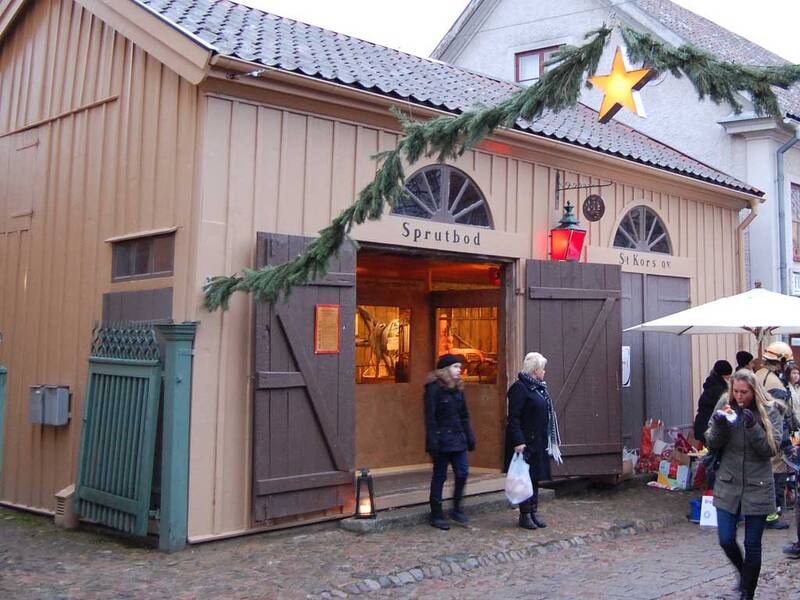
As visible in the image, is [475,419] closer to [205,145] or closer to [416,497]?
[416,497]

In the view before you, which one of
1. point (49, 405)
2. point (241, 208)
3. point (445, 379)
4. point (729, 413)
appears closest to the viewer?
point (729, 413)

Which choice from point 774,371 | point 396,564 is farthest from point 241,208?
point 774,371

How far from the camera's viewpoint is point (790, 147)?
14203 millimetres

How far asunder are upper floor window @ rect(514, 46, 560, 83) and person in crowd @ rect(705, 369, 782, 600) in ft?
37.8

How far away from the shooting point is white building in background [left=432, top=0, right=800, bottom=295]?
46.5 feet

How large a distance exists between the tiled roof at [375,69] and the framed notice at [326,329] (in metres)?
1.93

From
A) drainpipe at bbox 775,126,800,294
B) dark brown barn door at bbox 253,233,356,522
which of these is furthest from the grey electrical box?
drainpipe at bbox 775,126,800,294

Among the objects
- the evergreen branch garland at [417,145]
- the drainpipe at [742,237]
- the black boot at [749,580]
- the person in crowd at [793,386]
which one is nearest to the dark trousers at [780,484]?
the person in crowd at [793,386]

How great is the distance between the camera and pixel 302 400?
7832 millimetres

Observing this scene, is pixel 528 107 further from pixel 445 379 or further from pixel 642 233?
pixel 642 233

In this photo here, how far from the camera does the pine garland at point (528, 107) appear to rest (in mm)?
5660

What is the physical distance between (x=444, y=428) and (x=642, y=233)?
190 inches

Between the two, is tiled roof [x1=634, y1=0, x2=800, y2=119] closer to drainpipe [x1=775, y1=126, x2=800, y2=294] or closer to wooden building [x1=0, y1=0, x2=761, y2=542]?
drainpipe [x1=775, y1=126, x2=800, y2=294]

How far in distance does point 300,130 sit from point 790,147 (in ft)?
30.1
